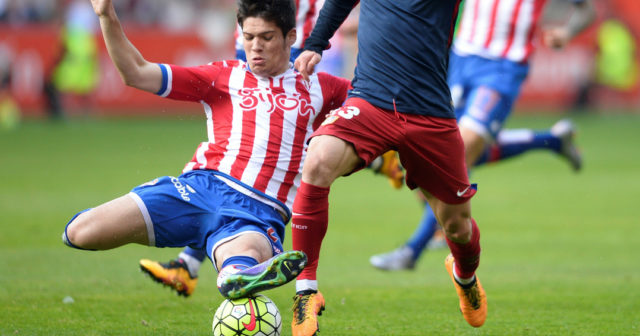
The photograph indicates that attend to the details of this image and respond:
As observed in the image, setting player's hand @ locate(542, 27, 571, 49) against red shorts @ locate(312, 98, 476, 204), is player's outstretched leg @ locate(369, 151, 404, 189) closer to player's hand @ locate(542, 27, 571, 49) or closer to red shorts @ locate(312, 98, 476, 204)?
red shorts @ locate(312, 98, 476, 204)

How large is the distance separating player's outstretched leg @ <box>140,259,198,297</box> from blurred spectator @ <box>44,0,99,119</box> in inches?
581

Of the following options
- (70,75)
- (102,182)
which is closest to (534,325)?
(102,182)

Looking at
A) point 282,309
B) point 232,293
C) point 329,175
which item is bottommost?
point 282,309

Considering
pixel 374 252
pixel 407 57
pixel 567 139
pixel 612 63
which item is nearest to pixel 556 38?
pixel 567 139

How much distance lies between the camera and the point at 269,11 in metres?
4.44

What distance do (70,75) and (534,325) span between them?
16332 millimetres

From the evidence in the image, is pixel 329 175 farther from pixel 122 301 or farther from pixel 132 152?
pixel 132 152

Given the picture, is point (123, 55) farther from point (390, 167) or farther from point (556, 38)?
point (556, 38)

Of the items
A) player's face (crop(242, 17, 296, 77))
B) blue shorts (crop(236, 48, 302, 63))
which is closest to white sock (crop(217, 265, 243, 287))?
player's face (crop(242, 17, 296, 77))

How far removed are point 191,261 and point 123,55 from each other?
66.4 inches

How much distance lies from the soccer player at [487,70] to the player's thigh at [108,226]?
2832 millimetres

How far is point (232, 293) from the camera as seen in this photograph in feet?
12.8

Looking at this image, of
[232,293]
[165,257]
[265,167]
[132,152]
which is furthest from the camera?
[132,152]

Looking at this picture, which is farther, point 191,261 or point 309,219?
point 191,261
